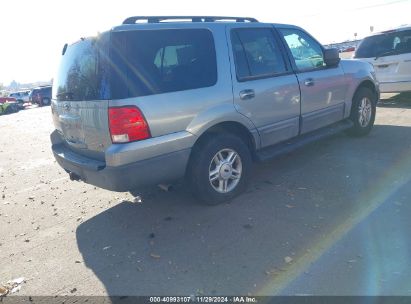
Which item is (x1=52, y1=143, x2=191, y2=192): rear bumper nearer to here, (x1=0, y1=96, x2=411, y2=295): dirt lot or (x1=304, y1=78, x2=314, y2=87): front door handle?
(x1=0, y1=96, x2=411, y2=295): dirt lot

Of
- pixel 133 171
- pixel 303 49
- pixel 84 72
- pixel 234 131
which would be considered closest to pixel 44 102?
pixel 303 49

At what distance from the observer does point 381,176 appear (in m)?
4.55

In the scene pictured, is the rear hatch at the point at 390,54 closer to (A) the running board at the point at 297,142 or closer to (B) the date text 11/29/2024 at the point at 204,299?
(A) the running board at the point at 297,142

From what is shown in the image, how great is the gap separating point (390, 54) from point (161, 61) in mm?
7454

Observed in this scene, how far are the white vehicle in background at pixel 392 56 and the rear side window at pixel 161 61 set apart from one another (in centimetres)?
661

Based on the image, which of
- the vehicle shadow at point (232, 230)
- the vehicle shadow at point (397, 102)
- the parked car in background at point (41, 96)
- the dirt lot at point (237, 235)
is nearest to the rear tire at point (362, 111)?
the dirt lot at point (237, 235)

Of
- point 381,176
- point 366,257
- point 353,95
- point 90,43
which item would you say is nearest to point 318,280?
point 366,257

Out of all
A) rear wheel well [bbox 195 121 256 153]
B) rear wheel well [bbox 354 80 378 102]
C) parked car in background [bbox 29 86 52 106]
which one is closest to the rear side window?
rear wheel well [bbox 195 121 256 153]

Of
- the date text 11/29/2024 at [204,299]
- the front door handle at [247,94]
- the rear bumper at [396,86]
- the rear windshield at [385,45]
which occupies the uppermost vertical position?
the rear windshield at [385,45]

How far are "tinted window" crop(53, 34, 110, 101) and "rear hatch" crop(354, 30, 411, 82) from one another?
25.6 feet

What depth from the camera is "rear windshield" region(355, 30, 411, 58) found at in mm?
8695

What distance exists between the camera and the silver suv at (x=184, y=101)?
11.1 feet

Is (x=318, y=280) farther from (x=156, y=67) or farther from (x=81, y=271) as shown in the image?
(x=156, y=67)

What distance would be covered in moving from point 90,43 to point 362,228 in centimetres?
328
